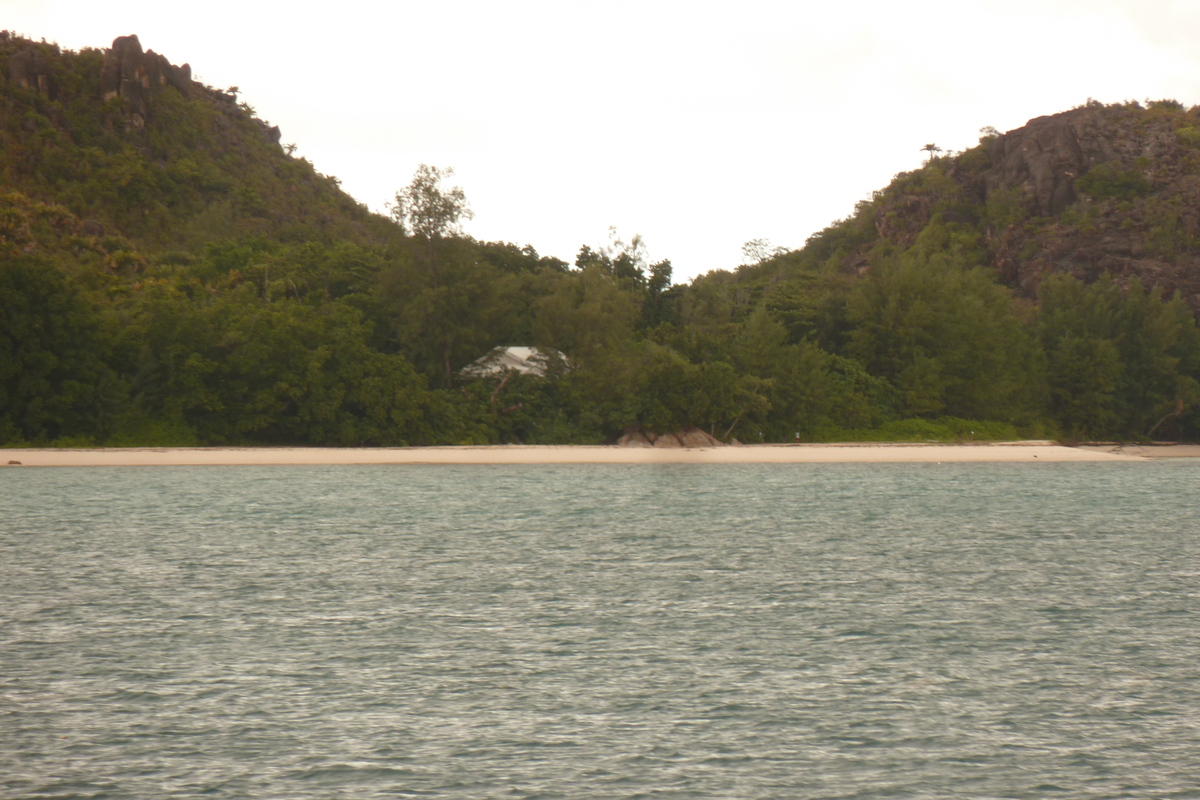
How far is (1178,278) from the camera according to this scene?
105m

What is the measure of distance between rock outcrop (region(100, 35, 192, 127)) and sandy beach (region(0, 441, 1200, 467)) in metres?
68.6

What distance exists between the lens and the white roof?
61406 mm

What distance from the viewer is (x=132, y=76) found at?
366ft

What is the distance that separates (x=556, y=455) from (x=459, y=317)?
9773mm

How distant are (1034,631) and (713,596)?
5.67 metres

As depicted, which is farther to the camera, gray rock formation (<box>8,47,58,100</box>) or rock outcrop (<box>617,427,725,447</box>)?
gray rock formation (<box>8,47,58,100</box>)

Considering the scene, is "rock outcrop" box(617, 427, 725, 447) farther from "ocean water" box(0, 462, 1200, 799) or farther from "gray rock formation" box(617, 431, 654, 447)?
"ocean water" box(0, 462, 1200, 799)

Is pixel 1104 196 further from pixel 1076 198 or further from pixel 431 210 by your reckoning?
pixel 431 210

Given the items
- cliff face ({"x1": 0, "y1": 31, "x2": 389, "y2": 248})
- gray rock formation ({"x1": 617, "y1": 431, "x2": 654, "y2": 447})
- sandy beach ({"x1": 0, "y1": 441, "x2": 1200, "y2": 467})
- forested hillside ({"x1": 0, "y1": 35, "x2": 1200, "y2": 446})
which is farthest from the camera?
cliff face ({"x1": 0, "y1": 31, "x2": 389, "y2": 248})

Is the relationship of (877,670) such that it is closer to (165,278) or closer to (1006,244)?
(165,278)

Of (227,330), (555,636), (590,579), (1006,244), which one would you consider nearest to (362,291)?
(227,330)

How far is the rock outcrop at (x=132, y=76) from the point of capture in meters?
109

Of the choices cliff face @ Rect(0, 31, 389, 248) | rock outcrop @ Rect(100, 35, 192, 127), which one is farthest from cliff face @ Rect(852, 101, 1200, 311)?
rock outcrop @ Rect(100, 35, 192, 127)

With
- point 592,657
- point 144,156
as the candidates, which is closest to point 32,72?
point 144,156
